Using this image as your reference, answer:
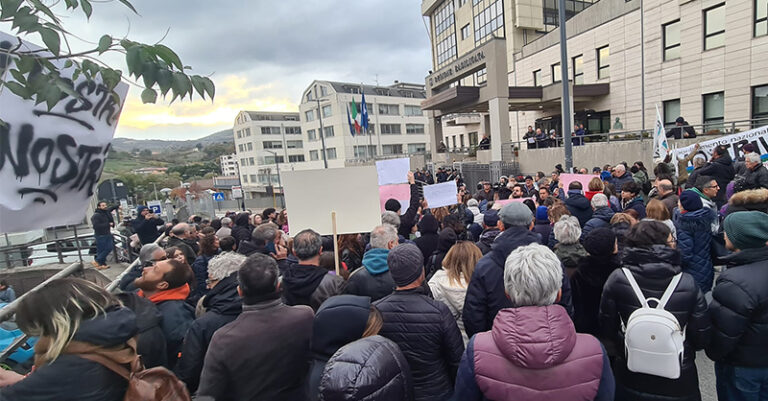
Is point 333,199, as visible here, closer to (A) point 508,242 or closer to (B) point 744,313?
(A) point 508,242

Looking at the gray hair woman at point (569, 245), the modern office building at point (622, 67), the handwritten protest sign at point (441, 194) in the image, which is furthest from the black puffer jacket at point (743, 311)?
the modern office building at point (622, 67)

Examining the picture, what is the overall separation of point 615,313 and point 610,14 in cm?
2440

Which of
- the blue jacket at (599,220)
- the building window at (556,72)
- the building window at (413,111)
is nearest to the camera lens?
the blue jacket at (599,220)

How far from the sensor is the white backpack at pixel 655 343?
1990 mm

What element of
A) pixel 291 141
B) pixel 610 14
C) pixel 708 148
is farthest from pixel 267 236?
pixel 291 141

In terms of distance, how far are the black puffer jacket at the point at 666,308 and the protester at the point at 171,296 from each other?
3.06 meters

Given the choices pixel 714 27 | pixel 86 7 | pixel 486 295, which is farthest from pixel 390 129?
pixel 86 7

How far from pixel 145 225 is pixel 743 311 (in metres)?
9.75

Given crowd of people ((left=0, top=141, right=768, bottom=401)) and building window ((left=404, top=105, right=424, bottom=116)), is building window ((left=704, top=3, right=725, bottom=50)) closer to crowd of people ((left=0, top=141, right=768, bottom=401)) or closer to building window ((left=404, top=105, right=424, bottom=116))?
crowd of people ((left=0, top=141, right=768, bottom=401))

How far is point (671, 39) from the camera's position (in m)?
18.3

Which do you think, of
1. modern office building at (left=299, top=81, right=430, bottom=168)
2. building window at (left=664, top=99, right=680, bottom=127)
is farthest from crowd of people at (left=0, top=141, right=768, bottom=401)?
modern office building at (left=299, top=81, right=430, bottom=168)

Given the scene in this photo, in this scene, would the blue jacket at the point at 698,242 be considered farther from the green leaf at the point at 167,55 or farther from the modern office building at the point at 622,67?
the modern office building at the point at 622,67

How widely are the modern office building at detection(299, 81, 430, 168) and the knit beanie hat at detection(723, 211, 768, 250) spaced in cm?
5463

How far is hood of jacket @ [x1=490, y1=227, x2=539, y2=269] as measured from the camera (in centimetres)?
293
